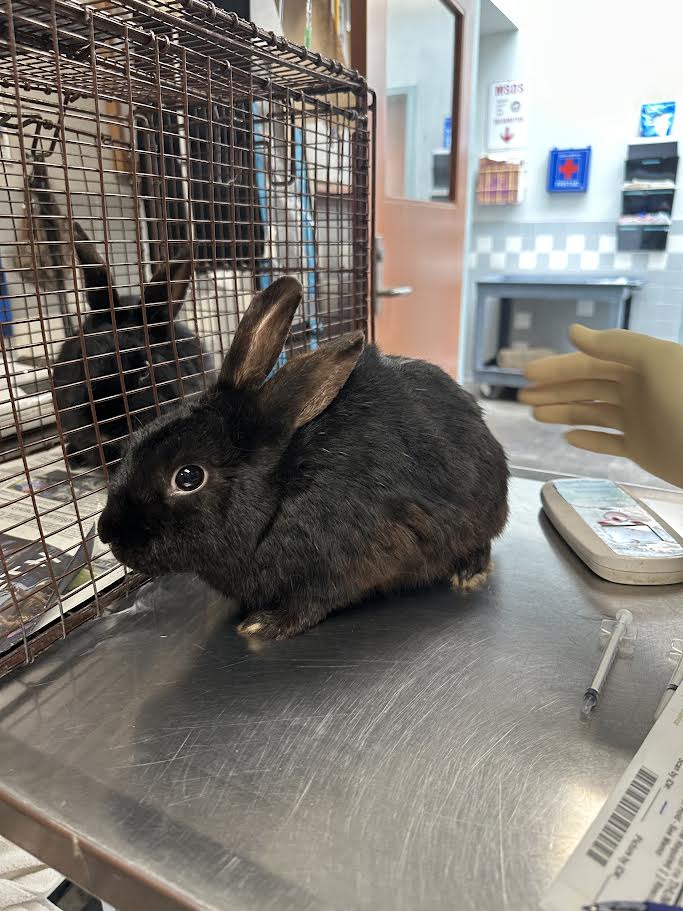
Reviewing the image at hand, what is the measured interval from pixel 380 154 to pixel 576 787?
5.62 ft

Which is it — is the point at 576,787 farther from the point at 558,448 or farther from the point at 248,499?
the point at 558,448

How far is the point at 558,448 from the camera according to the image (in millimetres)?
3322

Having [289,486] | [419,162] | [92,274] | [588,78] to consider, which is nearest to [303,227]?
[92,274]

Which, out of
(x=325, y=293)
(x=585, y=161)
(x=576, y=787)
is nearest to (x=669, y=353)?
(x=576, y=787)

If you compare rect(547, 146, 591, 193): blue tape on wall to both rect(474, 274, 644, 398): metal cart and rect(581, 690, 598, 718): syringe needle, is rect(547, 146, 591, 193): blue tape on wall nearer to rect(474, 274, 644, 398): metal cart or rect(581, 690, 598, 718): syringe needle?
rect(474, 274, 644, 398): metal cart

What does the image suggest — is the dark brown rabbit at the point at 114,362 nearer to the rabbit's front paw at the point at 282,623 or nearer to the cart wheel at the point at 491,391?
the rabbit's front paw at the point at 282,623

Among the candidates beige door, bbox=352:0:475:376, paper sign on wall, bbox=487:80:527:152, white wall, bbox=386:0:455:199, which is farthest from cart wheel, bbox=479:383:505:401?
white wall, bbox=386:0:455:199

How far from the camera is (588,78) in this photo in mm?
4117

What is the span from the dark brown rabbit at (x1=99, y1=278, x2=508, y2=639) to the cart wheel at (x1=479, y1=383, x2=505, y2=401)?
3.72 m

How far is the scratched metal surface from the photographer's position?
0.48 meters

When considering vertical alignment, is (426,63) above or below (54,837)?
above

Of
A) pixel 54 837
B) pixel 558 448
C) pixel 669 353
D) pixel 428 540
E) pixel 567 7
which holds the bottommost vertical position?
pixel 558 448

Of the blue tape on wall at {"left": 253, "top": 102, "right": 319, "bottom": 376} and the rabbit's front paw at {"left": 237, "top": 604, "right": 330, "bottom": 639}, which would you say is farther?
the blue tape on wall at {"left": 253, "top": 102, "right": 319, "bottom": 376}

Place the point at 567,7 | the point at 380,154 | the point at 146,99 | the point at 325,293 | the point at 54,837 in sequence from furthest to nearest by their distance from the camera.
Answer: the point at 567,7
the point at 380,154
the point at 325,293
the point at 146,99
the point at 54,837
